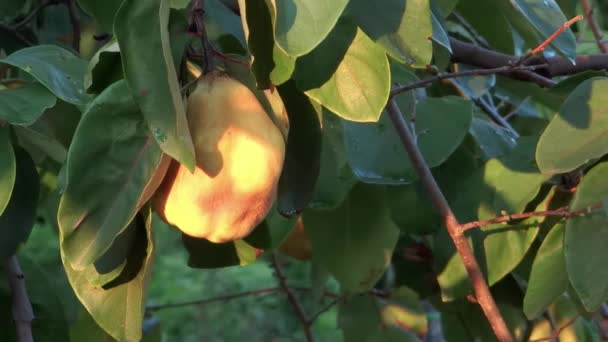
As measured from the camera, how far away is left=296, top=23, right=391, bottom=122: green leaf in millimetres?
743

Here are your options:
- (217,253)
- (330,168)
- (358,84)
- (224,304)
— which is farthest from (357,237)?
(224,304)

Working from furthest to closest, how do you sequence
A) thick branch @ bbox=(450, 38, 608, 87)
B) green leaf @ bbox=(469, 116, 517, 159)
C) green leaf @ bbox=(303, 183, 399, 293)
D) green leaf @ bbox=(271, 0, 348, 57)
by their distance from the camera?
green leaf @ bbox=(303, 183, 399, 293)
green leaf @ bbox=(469, 116, 517, 159)
thick branch @ bbox=(450, 38, 608, 87)
green leaf @ bbox=(271, 0, 348, 57)

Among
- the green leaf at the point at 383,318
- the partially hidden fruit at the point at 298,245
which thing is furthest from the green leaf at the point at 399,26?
the partially hidden fruit at the point at 298,245

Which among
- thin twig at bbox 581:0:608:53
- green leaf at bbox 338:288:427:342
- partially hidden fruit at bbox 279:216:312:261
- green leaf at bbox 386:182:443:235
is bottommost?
partially hidden fruit at bbox 279:216:312:261

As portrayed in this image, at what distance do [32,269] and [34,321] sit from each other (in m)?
0.14

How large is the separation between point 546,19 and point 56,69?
0.48 m

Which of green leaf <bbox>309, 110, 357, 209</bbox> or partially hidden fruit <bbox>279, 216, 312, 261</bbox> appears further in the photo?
partially hidden fruit <bbox>279, 216, 312, 261</bbox>

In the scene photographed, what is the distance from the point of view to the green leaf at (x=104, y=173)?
0.69 m

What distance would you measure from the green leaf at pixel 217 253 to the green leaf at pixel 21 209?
179 millimetres

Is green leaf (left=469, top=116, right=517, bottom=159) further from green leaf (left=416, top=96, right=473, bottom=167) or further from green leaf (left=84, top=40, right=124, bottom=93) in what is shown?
green leaf (left=84, top=40, right=124, bottom=93)

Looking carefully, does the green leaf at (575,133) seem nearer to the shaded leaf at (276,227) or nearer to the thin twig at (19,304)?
the shaded leaf at (276,227)

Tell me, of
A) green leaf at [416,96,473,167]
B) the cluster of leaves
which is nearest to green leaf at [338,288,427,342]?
the cluster of leaves

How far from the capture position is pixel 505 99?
1554 millimetres

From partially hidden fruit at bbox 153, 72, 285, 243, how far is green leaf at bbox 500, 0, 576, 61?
0.33 metres
